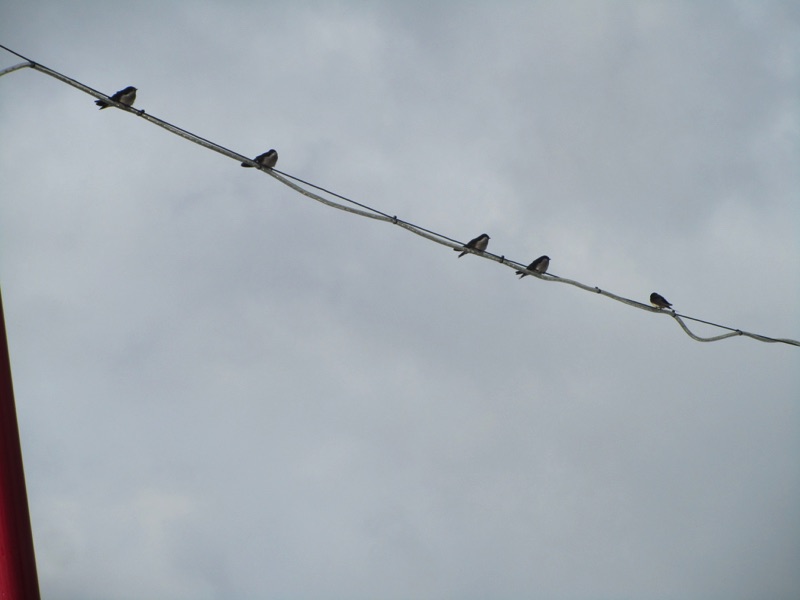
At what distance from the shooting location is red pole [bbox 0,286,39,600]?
5.39 meters

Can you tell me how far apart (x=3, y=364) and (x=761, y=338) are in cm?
1152

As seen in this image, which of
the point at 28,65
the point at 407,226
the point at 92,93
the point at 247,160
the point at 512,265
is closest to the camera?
the point at 28,65

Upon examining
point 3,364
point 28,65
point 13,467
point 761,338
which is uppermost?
point 761,338

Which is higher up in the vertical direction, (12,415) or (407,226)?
(407,226)

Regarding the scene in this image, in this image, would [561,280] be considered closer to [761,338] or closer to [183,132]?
[761,338]

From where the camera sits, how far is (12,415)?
5555mm

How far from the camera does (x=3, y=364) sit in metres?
5.50

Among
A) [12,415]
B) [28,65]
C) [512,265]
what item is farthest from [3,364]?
[512,265]

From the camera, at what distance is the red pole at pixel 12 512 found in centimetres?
539

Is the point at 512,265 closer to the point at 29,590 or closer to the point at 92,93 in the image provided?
the point at 92,93

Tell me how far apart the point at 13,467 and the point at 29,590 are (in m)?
0.87

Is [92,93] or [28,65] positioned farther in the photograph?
[92,93]

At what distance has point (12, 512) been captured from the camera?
5.44 metres

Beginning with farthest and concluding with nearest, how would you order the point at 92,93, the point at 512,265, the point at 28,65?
the point at 512,265 → the point at 92,93 → the point at 28,65
